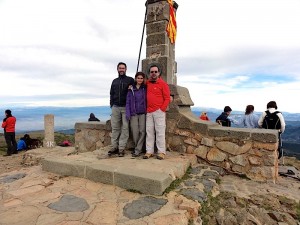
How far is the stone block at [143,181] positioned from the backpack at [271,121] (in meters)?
3.47

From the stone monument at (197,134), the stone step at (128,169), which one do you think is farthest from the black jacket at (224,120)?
the stone step at (128,169)

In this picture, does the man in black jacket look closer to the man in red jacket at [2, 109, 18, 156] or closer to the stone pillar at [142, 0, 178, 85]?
the stone pillar at [142, 0, 178, 85]

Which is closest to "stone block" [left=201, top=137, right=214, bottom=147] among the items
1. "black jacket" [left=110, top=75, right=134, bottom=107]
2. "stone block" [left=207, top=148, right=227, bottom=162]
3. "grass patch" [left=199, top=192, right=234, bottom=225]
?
"stone block" [left=207, top=148, right=227, bottom=162]

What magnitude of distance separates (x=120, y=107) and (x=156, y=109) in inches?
36.7

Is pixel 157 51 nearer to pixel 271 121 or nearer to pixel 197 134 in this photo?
pixel 197 134

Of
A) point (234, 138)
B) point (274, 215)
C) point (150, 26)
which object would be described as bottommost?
point (274, 215)

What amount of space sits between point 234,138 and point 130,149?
100 inches

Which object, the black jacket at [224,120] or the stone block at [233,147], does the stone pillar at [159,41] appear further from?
the black jacket at [224,120]

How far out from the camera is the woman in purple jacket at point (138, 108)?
5086mm

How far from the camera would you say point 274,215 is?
11.9ft

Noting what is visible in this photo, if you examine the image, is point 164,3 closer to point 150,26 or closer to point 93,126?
point 150,26

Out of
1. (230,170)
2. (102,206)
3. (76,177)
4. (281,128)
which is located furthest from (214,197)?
(281,128)

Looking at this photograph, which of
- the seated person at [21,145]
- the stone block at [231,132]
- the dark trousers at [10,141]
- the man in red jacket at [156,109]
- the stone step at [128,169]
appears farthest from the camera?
the seated person at [21,145]

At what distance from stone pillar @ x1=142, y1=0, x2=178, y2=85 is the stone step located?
2.21 m
